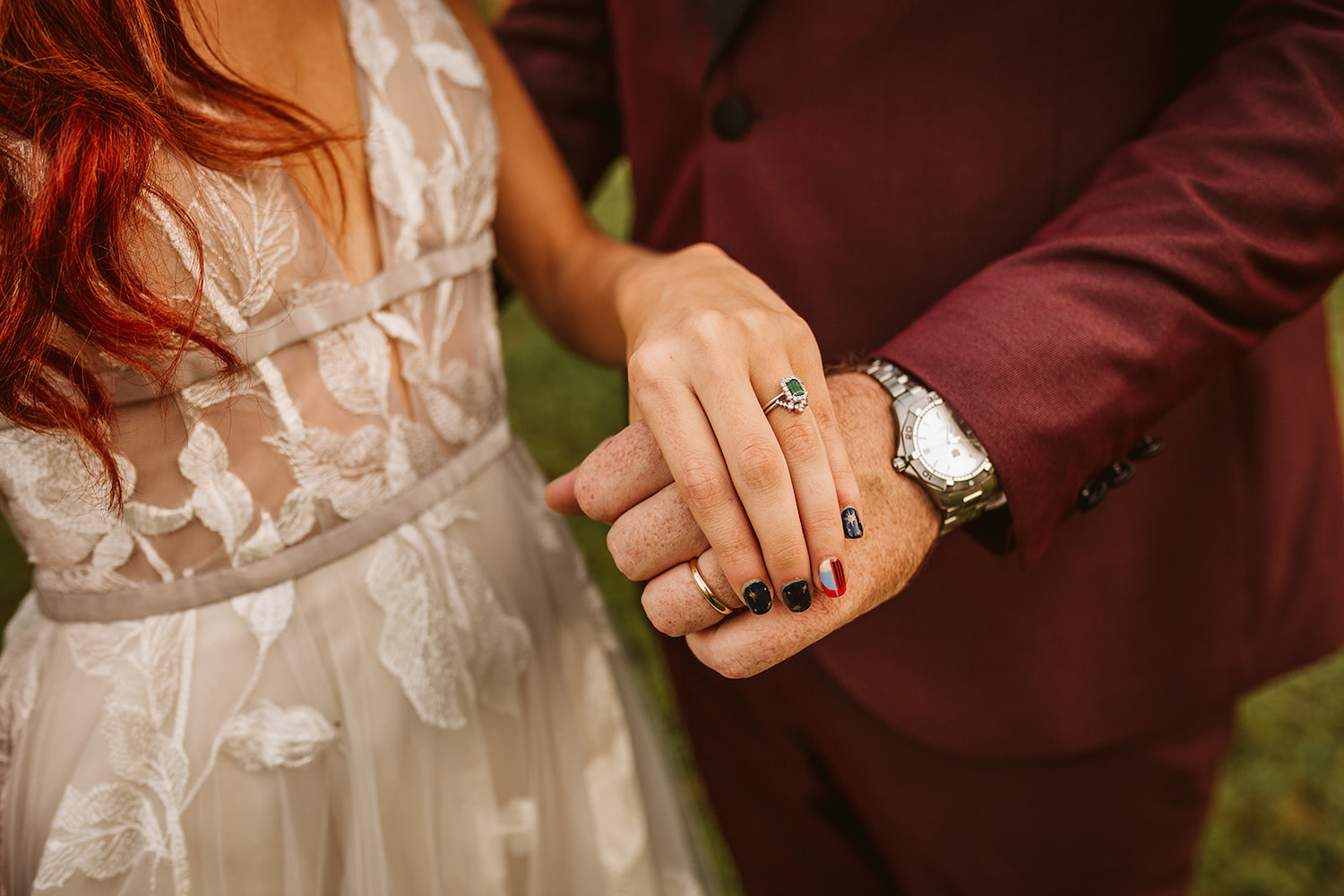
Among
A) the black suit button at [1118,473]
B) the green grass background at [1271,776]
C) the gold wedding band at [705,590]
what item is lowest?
the green grass background at [1271,776]

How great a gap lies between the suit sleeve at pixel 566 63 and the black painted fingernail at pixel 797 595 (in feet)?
3.81

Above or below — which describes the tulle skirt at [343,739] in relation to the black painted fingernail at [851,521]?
below

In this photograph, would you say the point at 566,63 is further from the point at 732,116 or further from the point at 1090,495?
the point at 1090,495

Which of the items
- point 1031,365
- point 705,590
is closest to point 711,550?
point 705,590

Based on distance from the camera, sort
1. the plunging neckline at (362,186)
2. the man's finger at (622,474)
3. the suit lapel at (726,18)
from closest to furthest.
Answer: the man's finger at (622,474) → the plunging neckline at (362,186) → the suit lapel at (726,18)

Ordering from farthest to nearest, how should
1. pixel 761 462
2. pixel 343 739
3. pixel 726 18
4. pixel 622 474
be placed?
pixel 726 18, pixel 343 739, pixel 622 474, pixel 761 462

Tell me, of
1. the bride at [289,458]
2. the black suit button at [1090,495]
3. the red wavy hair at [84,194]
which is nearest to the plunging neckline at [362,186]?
the bride at [289,458]

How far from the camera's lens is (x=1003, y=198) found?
43.5 inches

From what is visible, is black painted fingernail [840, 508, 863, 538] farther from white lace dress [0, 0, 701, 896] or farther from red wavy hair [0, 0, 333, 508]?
red wavy hair [0, 0, 333, 508]

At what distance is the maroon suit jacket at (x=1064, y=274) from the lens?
0.90 metres

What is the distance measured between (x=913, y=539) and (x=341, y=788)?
0.72m

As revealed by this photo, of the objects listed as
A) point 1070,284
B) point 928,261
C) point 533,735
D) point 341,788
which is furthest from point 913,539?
point 341,788

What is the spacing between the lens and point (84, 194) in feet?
2.41

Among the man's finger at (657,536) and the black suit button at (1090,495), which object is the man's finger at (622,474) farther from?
the black suit button at (1090,495)
